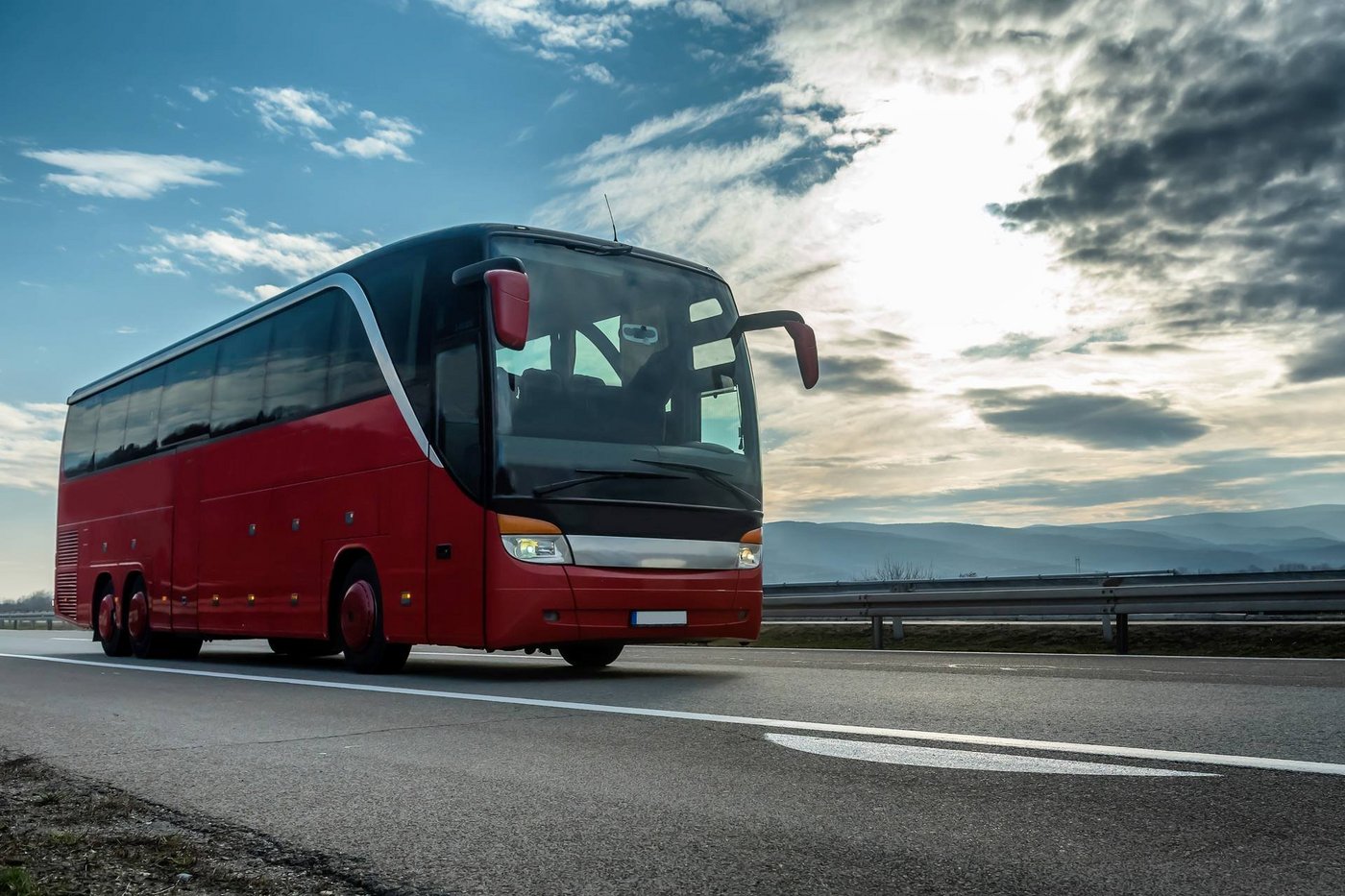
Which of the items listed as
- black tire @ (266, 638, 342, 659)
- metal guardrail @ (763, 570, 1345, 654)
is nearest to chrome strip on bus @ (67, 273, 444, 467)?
black tire @ (266, 638, 342, 659)

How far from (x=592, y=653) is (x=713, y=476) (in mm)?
2680

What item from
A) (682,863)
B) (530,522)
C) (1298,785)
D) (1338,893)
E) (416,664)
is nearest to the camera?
(1338,893)

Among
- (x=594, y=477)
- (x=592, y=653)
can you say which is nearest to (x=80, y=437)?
(x=592, y=653)

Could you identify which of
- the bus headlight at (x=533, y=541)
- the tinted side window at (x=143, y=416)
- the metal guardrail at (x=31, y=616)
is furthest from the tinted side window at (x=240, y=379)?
the metal guardrail at (x=31, y=616)

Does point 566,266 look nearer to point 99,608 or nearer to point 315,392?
point 315,392

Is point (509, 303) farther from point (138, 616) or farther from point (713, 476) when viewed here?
point (138, 616)

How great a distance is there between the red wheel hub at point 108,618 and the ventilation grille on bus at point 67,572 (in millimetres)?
1025

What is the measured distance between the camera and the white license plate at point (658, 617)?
9.60 metres

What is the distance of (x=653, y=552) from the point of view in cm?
977

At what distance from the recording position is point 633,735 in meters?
5.88

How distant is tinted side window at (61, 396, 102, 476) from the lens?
1805 cm

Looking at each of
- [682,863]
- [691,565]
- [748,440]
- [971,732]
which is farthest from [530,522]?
[682,863]

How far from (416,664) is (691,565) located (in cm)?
419

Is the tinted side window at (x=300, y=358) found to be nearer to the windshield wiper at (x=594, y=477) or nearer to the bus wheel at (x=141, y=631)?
the windshield wiper at (x=594, y=477)
